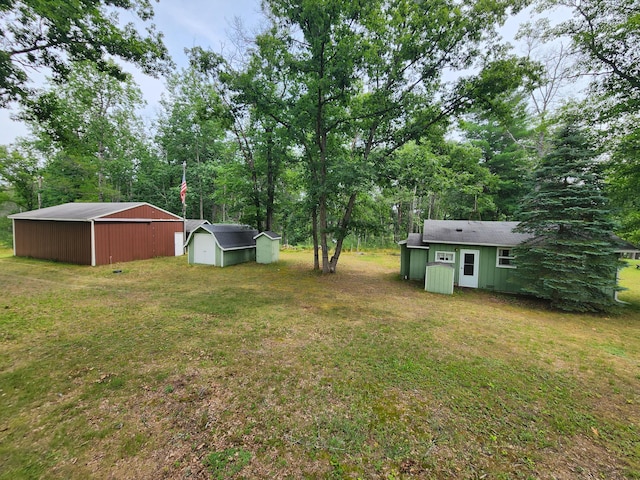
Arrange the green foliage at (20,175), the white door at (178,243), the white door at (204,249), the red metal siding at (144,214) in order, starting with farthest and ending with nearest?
1. the green foliage at (20,175)
2. the white door at (178,243)
3. the red metal siding at (144,214)
4. the white door at (204,249)

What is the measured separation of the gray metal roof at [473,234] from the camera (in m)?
9.30

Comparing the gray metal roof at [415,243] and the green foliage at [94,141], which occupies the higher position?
the green foliage at [94,141]

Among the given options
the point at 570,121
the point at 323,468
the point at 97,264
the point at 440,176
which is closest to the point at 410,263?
the point at 440,176

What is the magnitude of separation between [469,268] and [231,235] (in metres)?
11.7

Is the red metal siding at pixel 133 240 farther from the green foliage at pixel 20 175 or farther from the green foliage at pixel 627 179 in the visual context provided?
the green foliage at pixel 627 179

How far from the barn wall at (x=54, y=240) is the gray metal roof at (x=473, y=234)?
51.5 ft

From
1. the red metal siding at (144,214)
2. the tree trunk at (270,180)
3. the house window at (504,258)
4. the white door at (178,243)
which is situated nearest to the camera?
the house window at (504,258)

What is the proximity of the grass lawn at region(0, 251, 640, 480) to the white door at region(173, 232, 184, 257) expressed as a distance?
32.1 feet

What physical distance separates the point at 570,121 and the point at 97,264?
19.8 m

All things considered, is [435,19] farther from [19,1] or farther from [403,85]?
[19,1]

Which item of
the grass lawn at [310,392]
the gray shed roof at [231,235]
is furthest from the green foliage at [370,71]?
the grass lawn at [310,392]

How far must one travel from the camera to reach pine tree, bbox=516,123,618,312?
7000 mm

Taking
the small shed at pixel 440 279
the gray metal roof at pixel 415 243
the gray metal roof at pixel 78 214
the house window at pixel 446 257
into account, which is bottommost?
the small shed at pixel 440 279

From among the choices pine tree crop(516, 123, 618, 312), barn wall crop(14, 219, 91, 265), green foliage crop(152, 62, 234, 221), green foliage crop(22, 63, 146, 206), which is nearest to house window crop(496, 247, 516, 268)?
pine tree crop(516, 123, 618, 312)
